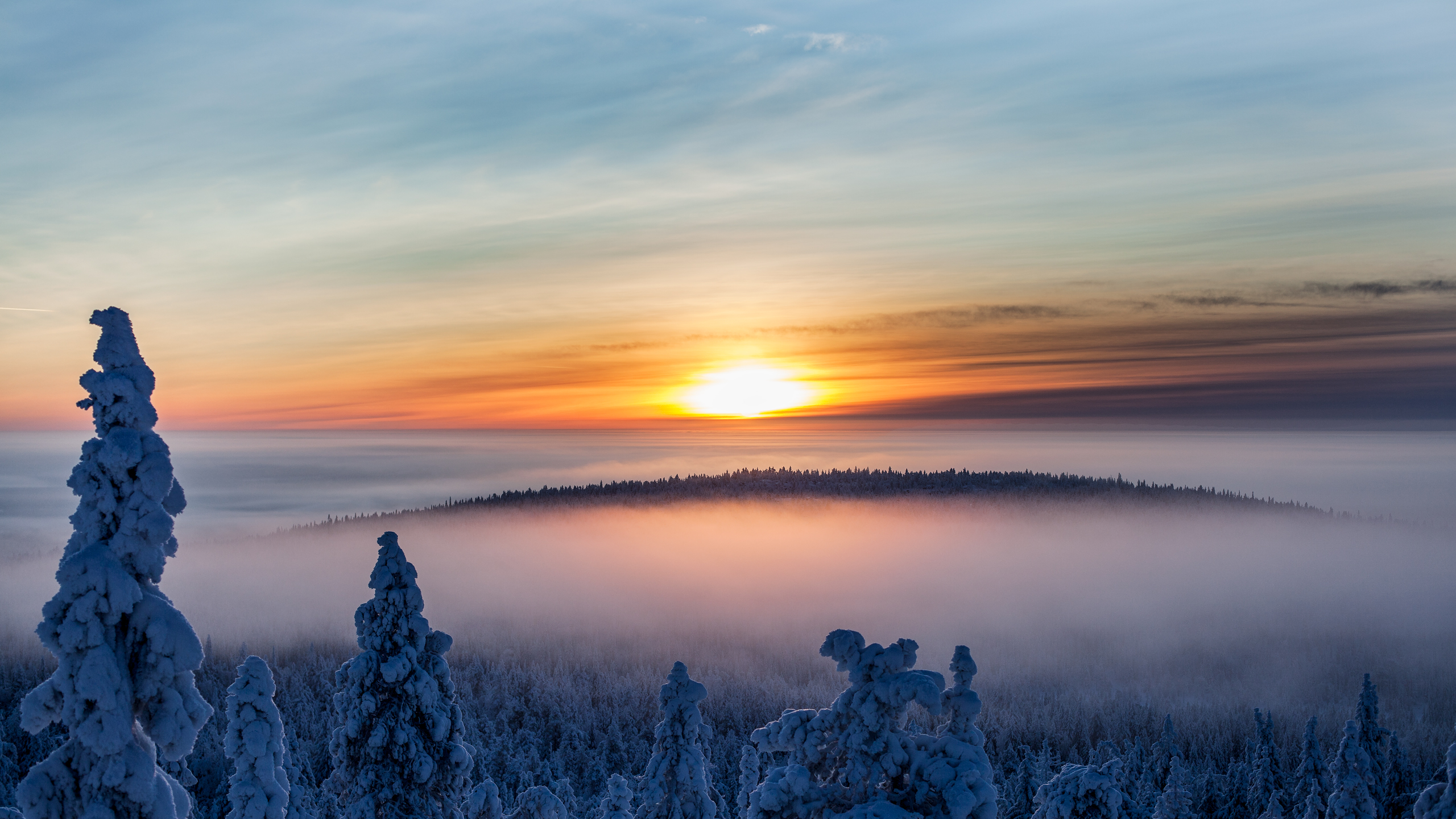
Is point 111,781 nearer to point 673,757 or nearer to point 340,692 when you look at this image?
point 340,692

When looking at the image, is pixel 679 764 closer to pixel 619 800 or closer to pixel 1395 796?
pixel 619 800

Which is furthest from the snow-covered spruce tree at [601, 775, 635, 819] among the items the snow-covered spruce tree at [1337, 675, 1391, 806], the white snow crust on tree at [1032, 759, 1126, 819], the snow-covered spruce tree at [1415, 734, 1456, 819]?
the snow-covered spruce tree at [1337, 675, 1391, 806]

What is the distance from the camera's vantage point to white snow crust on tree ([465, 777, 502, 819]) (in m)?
28.6

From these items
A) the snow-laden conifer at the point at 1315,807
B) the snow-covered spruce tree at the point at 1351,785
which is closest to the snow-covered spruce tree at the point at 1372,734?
the snow-covered spruce tree at the point at 1351,785

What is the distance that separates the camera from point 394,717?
22312 mm

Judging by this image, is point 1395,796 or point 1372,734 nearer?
point 1372,734

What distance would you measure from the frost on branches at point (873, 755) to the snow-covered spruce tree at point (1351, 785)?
2862 cm

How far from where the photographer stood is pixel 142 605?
46.3 feet

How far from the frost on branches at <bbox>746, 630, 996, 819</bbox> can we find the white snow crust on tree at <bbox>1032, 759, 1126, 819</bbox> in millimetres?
7355

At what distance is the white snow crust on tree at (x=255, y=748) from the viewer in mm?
23531

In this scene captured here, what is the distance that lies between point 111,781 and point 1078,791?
17.7 m

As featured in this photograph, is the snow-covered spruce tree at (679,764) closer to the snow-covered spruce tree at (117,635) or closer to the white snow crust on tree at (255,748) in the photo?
the white snow crust on tree at (255,748)

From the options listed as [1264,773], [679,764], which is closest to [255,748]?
[679,764]

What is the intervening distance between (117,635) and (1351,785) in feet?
128
